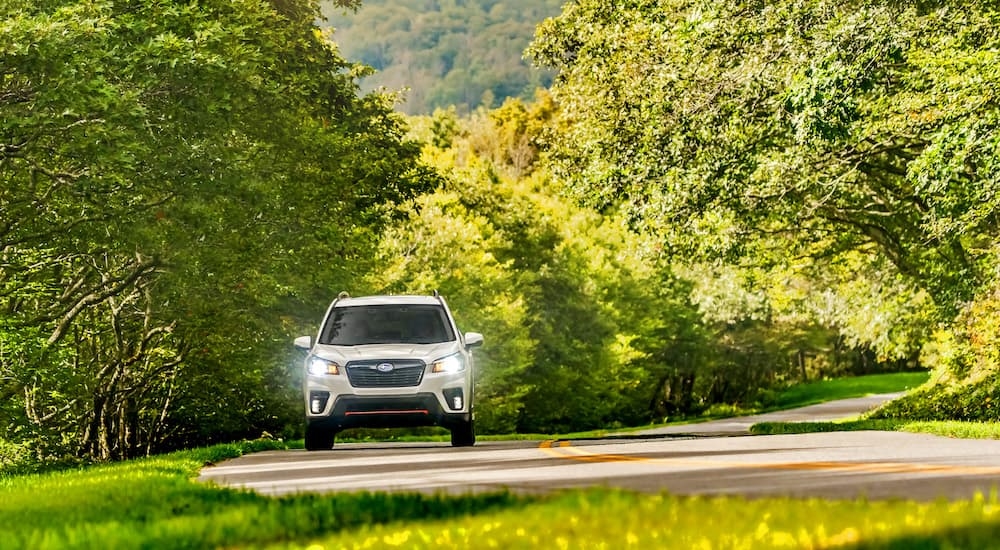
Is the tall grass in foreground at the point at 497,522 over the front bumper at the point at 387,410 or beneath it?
beneath

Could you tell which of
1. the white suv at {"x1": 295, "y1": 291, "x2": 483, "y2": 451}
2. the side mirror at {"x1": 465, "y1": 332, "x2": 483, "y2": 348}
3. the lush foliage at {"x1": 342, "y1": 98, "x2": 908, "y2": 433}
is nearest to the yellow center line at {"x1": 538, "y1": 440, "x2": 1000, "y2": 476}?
the white suv at {"x1": 295, "y1": 291, "x2": 483, "y2": 451}

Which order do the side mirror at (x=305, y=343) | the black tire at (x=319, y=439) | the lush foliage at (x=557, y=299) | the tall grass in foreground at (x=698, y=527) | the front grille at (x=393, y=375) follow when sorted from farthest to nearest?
the lush foliage at (x=557, y=299), the black tire at (x=319, y=439), the side mirror at (x=305, y=343), the front grille at (x=393, y=375), the tall grass in foreground at (x=698, y=527)

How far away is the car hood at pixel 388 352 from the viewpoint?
54.1ft

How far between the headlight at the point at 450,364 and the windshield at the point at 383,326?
0.57 meters

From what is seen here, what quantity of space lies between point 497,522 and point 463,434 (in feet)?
35.4

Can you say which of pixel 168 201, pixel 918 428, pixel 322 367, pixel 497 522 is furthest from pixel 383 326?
pixel 497 522

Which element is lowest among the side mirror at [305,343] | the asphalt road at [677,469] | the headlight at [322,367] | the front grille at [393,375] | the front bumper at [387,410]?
the asphalt road at [677,469]

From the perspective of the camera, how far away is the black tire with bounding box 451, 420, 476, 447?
17266 millimetres

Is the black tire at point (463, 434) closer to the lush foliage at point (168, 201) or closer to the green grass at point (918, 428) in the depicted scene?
the lush foliage at point (168, 201)

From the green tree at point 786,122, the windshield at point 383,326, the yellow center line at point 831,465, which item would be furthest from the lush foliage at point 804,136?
the yellow center line at point 831,465

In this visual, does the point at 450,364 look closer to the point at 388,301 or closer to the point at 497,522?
the point at 388,301

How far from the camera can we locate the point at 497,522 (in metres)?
6.81

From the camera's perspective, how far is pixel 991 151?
19.5m

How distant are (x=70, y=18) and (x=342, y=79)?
14.2 m
